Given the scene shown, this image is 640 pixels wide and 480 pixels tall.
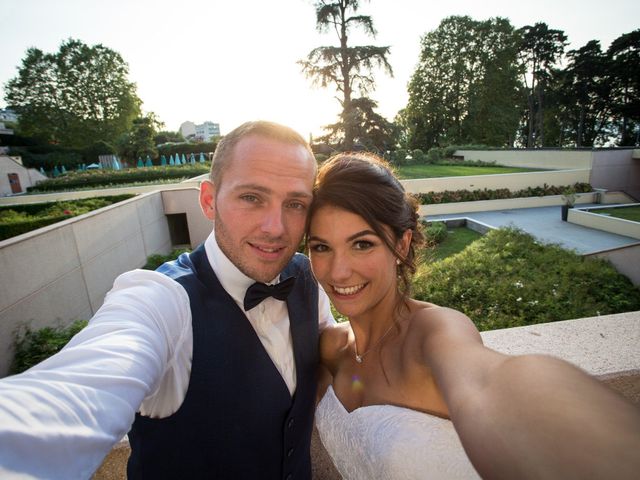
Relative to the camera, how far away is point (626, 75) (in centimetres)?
3116

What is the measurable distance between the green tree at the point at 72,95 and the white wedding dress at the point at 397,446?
44.3m

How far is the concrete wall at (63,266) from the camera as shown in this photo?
A: 5.13 m

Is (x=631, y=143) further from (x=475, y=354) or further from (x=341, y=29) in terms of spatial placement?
(x=475, y=354)

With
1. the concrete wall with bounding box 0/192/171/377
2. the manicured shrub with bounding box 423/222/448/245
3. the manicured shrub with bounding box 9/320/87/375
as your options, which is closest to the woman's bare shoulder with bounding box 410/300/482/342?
the manicured shrub with bounding box 9/320/87/375

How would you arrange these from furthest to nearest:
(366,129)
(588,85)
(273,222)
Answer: (588,85), (366,129), (273,222)

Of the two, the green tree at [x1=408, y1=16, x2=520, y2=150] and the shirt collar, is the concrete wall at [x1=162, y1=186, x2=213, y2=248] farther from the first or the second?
the green tree at [x1=408, y1=16, x2=520, y2=150]

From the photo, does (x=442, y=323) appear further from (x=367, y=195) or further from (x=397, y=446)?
(x=367, y=195)

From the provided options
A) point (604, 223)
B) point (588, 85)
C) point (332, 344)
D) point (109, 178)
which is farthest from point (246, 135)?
point (588, 85)

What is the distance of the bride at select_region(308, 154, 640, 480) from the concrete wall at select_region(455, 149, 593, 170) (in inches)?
920

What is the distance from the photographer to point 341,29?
739 inches

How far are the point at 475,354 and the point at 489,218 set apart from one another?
16.0 meters

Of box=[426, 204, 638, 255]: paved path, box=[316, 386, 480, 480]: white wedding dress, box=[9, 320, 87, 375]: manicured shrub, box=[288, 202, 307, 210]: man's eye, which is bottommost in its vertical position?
box=[426, 204, 638, 255]: paved path

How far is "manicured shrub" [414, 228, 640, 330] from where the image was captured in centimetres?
533

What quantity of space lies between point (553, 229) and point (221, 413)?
14.9 metres
